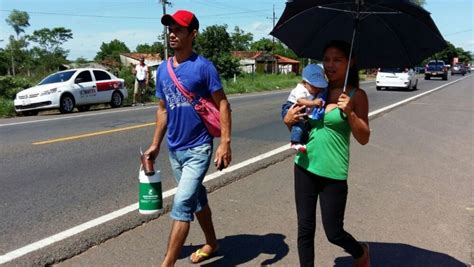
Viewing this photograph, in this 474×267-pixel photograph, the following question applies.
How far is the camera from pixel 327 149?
3.30m

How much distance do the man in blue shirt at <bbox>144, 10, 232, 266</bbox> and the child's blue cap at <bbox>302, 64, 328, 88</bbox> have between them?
27.4 inches

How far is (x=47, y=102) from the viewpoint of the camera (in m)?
17.1

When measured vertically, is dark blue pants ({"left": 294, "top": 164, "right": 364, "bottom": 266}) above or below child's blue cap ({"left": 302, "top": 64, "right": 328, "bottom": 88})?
below

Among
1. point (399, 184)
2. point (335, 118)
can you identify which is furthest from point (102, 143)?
point (335, 118)

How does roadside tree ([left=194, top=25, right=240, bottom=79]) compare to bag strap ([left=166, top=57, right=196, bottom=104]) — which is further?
roadside tree ([left=194, top=25, right=240, bottom=79])

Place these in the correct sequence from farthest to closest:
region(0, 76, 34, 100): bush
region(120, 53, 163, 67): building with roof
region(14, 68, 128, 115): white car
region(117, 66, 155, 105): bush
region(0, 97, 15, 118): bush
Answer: region(120, 53, 163, 67): building with roof → region(117, 66, 155, 105): bush → region(0, 76, 34, 100): bush → region(0, 97, 15, 118): bush → region(14, 68, 128, 115): white car

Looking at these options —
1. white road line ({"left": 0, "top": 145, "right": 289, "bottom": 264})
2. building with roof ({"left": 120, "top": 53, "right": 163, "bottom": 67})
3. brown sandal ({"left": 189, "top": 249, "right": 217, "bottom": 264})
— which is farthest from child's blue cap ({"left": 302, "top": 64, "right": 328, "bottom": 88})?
building with roof ({"left": 120, "top": 53, "right": 163, "bottom": 67})

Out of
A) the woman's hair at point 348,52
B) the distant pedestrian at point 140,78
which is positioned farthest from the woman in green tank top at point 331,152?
the distant pedestrian at point 140,78

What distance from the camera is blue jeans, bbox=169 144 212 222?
11.7ft

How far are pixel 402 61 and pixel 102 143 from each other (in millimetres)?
7034

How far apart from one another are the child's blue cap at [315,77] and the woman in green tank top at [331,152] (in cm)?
10

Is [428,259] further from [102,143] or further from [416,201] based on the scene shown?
[102,143]

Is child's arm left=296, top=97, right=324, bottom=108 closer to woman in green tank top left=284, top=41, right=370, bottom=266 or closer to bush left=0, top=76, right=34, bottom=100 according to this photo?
woman in green tank top left=284, top=41, right=370, bottom=266

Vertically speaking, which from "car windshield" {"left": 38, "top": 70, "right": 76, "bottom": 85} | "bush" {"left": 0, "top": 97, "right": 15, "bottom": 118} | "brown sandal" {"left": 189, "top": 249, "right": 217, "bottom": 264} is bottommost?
"brown sandal" {"left": 189, "top": 249, "right": 217, "bottom": 264}
